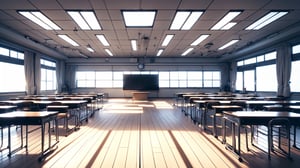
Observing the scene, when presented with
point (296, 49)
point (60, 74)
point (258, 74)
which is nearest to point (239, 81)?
point (258, 74)

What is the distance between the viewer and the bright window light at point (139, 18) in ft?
18.1

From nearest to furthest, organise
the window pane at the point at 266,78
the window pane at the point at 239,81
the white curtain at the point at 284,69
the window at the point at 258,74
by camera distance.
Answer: the white curtain at the point at 284,69 → the window pane at the point at 266,78 → the window at the point at 258,74 → the window pane at the point at 239,81

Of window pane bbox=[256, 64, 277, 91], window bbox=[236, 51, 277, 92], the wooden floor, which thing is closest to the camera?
the wooden floor

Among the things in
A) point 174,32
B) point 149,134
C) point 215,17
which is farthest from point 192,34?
point 149,134

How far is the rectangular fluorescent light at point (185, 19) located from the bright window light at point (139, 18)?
0.74 metres

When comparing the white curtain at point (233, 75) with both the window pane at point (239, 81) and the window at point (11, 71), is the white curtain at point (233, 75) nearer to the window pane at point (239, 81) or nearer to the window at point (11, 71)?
the window pane at point (239, 81)

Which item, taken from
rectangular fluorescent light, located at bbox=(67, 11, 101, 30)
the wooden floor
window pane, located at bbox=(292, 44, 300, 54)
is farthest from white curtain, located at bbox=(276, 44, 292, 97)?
rectangular fluorescent light, located at bbox=(67, 11, 101, 30)

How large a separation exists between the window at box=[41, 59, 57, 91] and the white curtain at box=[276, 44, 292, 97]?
12.4 meters

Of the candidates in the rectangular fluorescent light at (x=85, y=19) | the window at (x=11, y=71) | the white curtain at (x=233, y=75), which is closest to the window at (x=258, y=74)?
the white curtain at (x=233, y=75)

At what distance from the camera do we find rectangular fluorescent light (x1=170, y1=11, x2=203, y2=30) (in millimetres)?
5506

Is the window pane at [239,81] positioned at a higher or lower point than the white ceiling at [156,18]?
lower

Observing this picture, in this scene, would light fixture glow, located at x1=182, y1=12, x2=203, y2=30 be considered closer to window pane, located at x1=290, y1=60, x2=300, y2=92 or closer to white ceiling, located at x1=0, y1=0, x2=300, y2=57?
white ceiling, located at x1=0, y1=0, x2=300, y2=57

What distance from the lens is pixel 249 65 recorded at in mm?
11875

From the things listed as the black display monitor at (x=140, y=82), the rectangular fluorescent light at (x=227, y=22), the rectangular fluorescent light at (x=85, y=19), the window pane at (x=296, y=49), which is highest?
the rectangular fluorescent light at (x=227, y=22)
